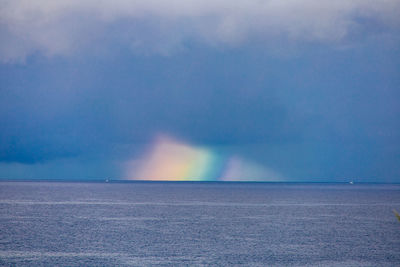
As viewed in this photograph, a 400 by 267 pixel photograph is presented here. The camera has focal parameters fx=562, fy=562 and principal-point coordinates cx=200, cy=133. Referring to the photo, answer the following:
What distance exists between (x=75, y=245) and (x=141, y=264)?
803 cm

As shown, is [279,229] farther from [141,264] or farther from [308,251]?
[141,264]

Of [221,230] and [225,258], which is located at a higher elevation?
[221,230]

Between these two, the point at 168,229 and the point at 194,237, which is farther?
the point at 168,229

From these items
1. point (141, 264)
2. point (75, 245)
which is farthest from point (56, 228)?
point (141, 264)

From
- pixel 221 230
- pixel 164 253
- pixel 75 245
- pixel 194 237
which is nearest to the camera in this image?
pixel 164 253

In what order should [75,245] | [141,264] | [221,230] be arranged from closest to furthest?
[141,264], [75,245], [221,230]

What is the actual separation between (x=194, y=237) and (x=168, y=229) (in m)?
6.13

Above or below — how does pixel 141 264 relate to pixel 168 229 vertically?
below

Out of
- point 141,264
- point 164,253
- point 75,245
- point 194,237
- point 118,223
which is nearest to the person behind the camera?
point 141,264

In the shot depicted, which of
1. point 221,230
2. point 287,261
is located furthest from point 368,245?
point 221,230

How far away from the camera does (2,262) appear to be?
23406 millimetres

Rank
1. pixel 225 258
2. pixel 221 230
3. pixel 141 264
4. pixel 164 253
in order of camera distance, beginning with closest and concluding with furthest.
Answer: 1. pixel 141 264
2. pixel 225 258
3. pixel 164 253
4. pixel 221 230

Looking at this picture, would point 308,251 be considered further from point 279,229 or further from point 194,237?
point 279,229

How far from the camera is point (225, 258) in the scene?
81.7 ft
